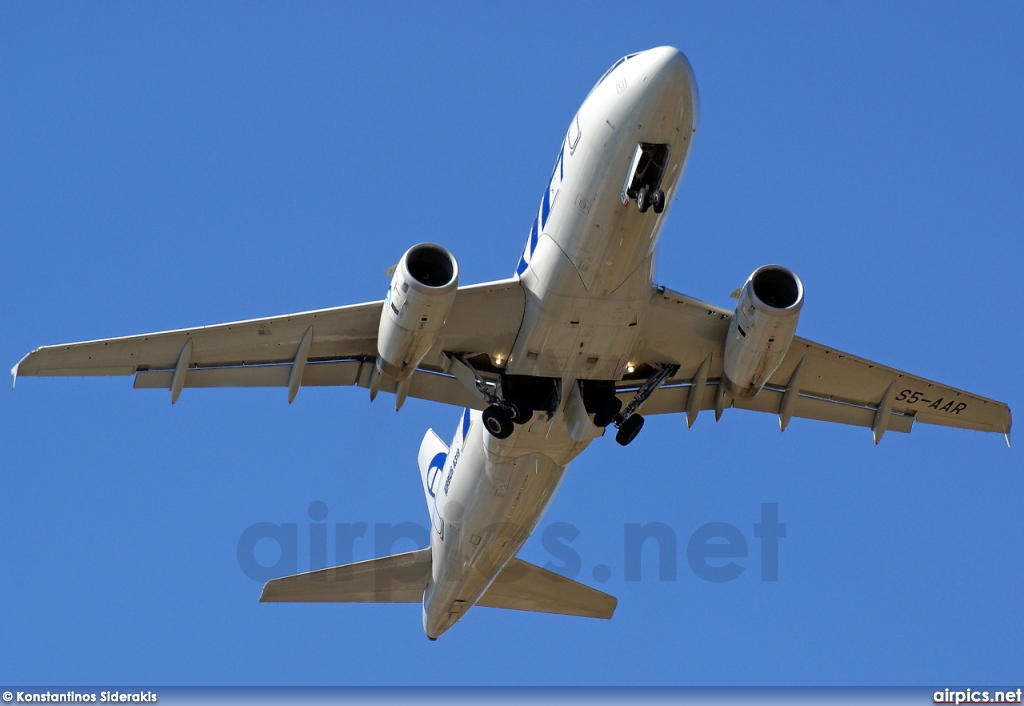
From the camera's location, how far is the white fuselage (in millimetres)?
18375

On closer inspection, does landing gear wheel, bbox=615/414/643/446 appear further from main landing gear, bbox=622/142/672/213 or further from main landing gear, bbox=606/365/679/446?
main landing gear, bbox=622/142/672/213

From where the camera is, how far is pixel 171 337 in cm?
2045

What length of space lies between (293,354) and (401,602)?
7.25 m

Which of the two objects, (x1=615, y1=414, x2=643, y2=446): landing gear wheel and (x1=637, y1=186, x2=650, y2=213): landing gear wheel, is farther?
(x1=615, y1=414, x2=643, y2=446): landing gear wheel

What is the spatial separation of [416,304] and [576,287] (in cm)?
230

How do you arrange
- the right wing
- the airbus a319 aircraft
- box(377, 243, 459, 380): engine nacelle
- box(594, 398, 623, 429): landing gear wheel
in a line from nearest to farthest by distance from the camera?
1. the airbus a319 aircraft
2. box(377, 243, 459, 380): engine nacelle
3. the right wing
4. box(594, 398, 623, 429): landing gear wheel

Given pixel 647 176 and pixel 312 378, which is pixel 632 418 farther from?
pixel 312 378

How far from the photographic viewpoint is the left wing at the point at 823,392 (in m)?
22.3

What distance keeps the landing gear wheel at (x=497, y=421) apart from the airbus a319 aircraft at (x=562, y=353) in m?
0.02

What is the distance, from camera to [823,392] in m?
23.9

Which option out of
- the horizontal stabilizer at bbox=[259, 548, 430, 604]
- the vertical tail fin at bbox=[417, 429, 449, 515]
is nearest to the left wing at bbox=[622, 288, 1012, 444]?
the vertical tail fin at bbox=[417, 429, 449, 515]

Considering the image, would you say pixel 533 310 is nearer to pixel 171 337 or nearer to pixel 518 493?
pixel 518 493

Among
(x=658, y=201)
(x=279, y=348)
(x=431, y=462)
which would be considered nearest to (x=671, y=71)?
(x=658, y=201)

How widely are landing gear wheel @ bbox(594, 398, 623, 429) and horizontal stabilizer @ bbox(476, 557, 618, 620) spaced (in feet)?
22.4
